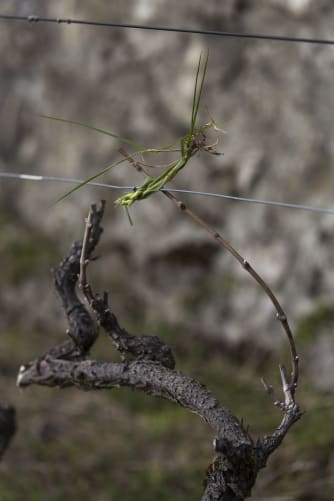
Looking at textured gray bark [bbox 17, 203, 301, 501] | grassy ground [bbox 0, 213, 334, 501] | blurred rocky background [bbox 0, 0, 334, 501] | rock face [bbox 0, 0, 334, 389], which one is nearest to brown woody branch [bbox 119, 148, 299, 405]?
textured gray bark [bbox 17, 203, 301, 501]

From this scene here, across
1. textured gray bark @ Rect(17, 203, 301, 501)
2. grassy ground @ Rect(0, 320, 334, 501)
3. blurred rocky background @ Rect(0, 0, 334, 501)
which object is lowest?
textured gray bark @ Rect(17, 203, 301, 501)

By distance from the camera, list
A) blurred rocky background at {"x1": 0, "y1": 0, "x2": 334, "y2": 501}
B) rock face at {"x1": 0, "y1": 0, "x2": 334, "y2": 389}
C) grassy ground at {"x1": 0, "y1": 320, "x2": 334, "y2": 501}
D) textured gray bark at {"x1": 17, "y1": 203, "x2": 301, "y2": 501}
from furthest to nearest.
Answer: rock face at {"x1": 0, "y1": 0, "x2": 334, "y2": 389} < blurred rocky background at {"x1": 0, "y1": 0, "x2": 334, "y2": 501} < grassy ground at {"x1": 0, "y1": 320, "x2": 334, "y2": 501} < textured gray bark at {"x1": 17, "y1": 203, "x2": 301, "y2": 501}

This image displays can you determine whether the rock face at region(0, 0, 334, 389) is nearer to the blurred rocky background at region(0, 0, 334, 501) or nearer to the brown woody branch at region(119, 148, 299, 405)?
the blurred rocky background at region(0, 0, 334, 501)

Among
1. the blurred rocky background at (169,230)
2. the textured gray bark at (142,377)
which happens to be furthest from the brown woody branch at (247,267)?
the blurred rocky background at (169,230)

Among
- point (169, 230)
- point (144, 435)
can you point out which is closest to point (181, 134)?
point (169, 230)

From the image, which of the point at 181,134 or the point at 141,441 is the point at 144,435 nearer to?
the point at 141,441

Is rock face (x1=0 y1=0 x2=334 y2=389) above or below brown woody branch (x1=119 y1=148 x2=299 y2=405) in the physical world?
above

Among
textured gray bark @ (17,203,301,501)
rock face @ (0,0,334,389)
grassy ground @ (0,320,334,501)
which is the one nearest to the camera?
textured gray bark @ (17,203,301,501)

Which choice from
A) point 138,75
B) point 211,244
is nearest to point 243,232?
point 211,244
